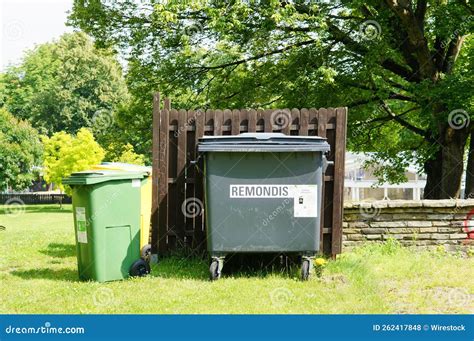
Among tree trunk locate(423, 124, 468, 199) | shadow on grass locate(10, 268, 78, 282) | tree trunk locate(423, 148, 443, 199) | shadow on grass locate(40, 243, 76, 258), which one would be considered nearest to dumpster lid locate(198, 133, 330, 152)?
shadow on grass locate(10, 268, 78, 282)

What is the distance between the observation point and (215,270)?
6.14 meters

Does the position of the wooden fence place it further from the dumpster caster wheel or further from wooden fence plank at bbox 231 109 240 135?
the dumpster caster wheel

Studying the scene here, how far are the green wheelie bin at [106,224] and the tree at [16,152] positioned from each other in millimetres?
27776

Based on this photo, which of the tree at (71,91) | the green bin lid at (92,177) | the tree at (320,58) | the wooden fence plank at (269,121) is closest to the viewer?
the green bin lid at (92,177)

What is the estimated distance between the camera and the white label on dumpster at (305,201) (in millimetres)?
6246

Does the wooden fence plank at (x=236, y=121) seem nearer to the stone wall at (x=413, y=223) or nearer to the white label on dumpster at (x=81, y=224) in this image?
the stone wall at (x=413, y=223)

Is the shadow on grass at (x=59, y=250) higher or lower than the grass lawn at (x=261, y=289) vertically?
lower

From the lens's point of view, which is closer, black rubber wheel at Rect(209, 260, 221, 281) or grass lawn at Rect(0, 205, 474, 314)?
grass lawn at Rect(0, 205, 474, 314)

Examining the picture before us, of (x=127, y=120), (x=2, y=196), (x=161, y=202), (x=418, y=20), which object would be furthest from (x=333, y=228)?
(x=2, y=196)

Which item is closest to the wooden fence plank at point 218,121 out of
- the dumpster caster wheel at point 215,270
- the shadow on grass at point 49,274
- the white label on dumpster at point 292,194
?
the white label on dumpster at point 292,194

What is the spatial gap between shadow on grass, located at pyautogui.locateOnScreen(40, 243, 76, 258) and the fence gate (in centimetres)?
185

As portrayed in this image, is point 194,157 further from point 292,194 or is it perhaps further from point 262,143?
point 292,194

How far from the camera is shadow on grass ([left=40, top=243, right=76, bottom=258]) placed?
28.0ft

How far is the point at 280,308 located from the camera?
503 cm
